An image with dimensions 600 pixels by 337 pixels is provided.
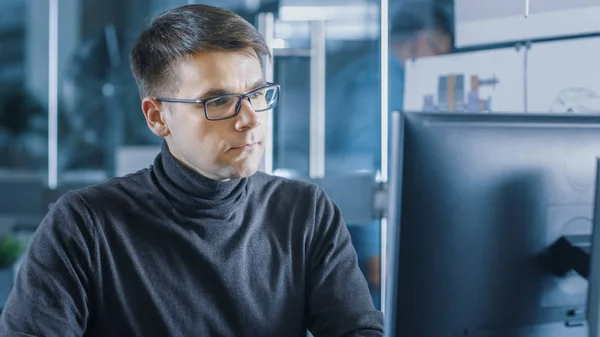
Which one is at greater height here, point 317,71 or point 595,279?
point 317,71

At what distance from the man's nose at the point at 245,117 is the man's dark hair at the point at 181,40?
0.11 metres

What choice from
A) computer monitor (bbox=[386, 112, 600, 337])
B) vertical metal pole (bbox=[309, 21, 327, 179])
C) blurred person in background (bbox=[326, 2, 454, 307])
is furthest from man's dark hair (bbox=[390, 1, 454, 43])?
computer monitor (bbox=[386, 112, 600, 337])

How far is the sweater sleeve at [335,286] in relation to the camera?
1.28 metres

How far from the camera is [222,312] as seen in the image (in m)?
→ 1.29

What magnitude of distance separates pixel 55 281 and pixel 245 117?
1.35ft

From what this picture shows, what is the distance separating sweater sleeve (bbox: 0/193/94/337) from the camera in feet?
3.75

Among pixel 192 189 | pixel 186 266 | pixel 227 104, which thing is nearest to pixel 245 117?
pixel 227 104

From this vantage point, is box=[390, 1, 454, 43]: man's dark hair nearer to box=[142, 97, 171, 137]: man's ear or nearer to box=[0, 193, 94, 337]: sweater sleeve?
box=[142, 97, 171, 137]: man's ear

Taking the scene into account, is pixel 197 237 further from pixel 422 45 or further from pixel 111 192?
pixel 422 45

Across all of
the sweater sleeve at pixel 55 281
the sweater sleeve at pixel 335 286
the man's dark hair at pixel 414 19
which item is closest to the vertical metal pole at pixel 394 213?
the sweater sleeve at pixel 335 286

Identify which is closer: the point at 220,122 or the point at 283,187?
the point at 220,122

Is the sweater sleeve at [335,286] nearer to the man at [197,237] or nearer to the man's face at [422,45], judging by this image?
the man at [197,237]

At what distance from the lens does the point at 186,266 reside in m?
1.28

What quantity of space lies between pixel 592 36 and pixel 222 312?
1248 mm
